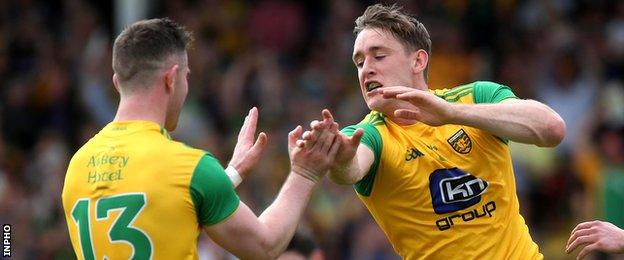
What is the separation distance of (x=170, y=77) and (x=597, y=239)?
Result: 2.55 metres

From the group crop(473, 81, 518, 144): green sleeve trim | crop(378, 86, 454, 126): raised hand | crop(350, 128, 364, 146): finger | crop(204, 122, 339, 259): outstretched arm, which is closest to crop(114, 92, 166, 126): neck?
crop(204, 122, 339, 259): outstretched arm

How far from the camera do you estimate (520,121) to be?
259 inches

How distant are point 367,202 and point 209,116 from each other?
304 inches

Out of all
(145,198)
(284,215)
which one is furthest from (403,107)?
(145,198)

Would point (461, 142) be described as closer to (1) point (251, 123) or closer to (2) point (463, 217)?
(2) point (463, 217)

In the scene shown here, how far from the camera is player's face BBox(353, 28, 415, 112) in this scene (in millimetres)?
6949

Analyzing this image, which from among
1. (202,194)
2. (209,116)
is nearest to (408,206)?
(202,194)

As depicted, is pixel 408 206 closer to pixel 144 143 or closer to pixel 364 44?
pixel 364 44

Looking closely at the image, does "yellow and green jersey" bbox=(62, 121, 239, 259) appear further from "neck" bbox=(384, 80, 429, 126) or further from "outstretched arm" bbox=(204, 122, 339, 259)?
"neck" bbox=(384, 80, 429, 126)

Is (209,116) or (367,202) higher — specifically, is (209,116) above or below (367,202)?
below

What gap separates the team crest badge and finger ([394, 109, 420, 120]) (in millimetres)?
604

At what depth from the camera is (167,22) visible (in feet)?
19.9

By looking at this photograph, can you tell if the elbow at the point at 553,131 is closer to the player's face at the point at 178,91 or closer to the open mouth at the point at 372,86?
the open mouth at the point at 372,86

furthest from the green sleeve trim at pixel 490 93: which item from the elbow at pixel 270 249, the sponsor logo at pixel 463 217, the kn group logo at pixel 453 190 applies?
the elbow at pixel 270 249
